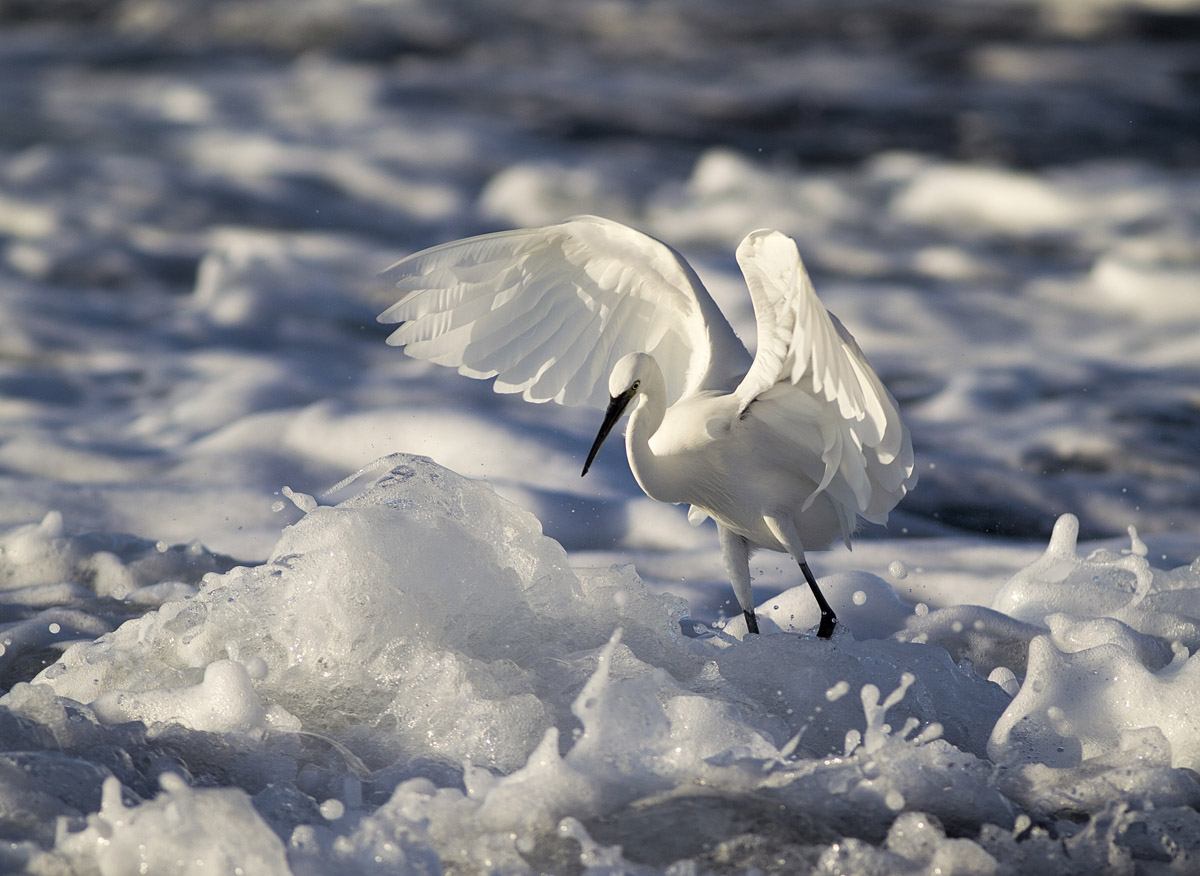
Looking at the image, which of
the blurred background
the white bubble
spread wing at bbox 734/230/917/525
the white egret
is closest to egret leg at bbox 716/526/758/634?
the white egret

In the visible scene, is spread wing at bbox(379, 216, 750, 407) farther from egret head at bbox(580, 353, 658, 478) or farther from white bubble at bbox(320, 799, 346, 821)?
white bubble at bbox(320, 799, 346, 821)

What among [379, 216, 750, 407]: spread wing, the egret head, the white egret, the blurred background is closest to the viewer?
the white egret

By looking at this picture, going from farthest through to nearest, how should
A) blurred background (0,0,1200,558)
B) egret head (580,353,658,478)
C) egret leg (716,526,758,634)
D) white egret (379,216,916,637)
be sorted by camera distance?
1. blurred background (0,0,1200,558)
2. egret leg (716,526,758,634)
3. egret head (580,353,658,478)
4. white egret (379,216,916,637)

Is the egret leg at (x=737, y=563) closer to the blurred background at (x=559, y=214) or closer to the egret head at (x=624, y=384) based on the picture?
the egret head at (x=624, y=384)

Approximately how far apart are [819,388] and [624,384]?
2.31 feet

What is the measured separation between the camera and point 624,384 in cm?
373

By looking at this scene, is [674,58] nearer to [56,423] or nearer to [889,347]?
[889,347]

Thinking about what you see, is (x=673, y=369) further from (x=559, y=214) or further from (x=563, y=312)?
(x=559, y=214)

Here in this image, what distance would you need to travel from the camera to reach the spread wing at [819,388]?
3131 millimetres

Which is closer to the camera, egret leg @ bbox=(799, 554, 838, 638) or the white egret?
the white egret

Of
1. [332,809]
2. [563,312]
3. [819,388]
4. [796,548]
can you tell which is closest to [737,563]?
[796,548]

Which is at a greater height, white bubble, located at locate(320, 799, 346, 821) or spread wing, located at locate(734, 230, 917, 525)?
spread wing, located at locate(734, 230, 917, 525)

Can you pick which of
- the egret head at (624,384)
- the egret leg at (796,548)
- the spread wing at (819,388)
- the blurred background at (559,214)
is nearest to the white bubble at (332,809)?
the egret head at (624,384)

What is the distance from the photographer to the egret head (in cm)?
373
